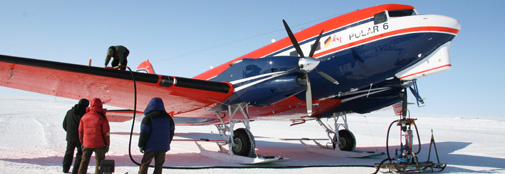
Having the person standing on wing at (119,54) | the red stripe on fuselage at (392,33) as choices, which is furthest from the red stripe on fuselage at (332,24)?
the person standing on wing at (119,54)

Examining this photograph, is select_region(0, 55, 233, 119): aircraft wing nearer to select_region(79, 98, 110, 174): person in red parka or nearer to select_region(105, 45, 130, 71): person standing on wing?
select_region(105, 45, 130, 71): person standing on wing

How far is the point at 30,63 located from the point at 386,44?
32.5 feet

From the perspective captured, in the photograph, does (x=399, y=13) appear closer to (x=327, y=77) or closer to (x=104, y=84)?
(x=327, y=77)

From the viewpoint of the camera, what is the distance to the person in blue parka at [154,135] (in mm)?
6027

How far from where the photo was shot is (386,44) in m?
10.6

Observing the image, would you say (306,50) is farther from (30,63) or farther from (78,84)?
(30,63)

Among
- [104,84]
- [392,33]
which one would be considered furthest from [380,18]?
[104,84]

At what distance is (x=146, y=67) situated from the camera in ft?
66.9

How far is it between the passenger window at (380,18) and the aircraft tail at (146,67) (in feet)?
43.9

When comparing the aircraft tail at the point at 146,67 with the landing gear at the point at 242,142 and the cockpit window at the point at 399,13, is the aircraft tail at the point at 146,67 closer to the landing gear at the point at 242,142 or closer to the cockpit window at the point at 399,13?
the landing gear at the point at 242,142

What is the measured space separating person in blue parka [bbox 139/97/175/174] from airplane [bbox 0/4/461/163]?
12.6 ft

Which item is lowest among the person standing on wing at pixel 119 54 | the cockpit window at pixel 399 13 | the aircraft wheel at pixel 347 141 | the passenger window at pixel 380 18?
the aircraft wheel at pixel 347 141

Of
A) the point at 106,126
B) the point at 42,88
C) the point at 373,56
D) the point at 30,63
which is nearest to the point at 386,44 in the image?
the point at 373,56

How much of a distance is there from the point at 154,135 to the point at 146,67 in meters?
15.2
